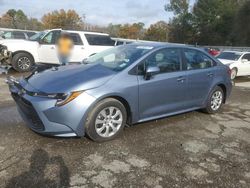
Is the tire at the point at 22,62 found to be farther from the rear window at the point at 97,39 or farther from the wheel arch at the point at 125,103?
the wheel arch at the point at 125,103

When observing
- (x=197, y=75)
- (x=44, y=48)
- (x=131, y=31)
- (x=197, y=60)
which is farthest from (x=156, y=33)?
(x=197, y=75)

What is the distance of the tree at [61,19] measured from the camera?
62519 mm

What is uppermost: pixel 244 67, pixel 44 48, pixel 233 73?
pixel 44 48

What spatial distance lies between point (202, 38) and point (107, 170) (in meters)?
55.8

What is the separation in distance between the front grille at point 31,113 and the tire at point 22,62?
7863 millimetres

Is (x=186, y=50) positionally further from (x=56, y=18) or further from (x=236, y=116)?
(x=56, y=18)

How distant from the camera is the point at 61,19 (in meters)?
63.2

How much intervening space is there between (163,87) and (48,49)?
26.3 ft

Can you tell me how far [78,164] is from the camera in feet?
13.2

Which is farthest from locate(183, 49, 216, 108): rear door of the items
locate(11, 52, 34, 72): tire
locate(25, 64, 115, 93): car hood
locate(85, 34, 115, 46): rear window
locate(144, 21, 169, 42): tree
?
locate(144, 21, 169, 42): tree

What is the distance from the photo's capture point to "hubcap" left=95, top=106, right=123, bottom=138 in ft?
15.4

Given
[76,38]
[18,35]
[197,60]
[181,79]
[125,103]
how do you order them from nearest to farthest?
[125,103] < [181,79] < [197,60] < [76,38] < [18,35]

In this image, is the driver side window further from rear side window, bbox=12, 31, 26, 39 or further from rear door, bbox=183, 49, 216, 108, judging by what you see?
rear side window, bbox=12, 31, 26, 39

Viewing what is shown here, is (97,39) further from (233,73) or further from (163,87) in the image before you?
(163,87)
